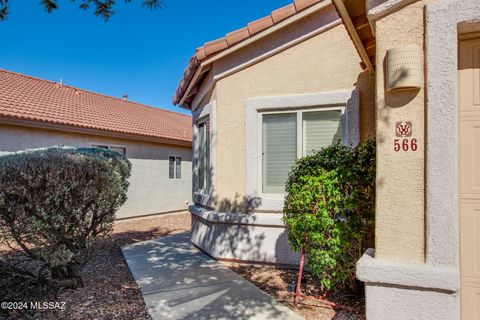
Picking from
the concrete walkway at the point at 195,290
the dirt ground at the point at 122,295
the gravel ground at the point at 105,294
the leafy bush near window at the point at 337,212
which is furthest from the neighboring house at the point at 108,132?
the leafy bush near window at the point at 337,212

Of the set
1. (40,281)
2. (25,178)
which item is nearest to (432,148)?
(25,178)

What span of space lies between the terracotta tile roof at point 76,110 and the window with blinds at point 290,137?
9.48 meters

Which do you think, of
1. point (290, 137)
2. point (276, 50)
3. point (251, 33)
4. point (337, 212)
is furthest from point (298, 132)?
point (337, 212)

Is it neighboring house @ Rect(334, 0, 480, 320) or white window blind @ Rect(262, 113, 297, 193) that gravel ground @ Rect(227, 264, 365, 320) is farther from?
white window blind @ Rect(262, 113, 297, 193)

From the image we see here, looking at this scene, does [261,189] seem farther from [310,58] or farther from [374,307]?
[374,307]

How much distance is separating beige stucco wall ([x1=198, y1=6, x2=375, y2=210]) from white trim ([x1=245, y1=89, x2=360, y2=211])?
0.49ft

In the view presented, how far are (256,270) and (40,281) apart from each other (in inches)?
173

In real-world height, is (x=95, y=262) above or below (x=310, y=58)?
below

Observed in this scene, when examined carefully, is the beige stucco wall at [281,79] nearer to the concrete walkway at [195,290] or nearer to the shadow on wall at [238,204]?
the shadow on wall at [238,204]

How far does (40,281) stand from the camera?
561 cm

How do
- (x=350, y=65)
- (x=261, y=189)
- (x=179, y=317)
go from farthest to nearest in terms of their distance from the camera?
1. (x=261, y=189)
2. (x=350, y=65)
3. (x=179, y=317)

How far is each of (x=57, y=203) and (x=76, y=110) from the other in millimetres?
11372

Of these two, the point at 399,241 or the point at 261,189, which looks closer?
the point at 399,241

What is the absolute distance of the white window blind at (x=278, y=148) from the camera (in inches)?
281
